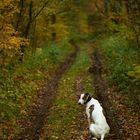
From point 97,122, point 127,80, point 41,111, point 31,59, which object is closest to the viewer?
point 97,122

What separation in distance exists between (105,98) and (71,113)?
2.76m

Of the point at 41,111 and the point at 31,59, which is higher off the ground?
the point at 31,59

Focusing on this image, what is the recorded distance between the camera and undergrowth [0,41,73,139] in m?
17.7

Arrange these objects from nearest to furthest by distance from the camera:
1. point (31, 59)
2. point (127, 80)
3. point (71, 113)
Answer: point (71, 113) < point (127, 80) < point (31, 59)

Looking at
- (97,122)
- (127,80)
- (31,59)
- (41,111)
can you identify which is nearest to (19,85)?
(41,111)

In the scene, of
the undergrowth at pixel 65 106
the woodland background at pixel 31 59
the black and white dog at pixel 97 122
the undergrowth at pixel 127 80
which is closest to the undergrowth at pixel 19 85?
the woodland background at pixel 31 59

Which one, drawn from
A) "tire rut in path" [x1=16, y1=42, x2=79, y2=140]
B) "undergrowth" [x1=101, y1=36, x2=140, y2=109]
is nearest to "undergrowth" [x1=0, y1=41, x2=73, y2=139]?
"tire rut in path" [x1=16, y1=42, x2=79, y2=140]

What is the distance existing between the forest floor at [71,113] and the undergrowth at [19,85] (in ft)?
2.01

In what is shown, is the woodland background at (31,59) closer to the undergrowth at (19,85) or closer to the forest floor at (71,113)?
the undergrowth at (19,85)

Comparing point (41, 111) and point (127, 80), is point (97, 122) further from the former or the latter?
point (127, 80)

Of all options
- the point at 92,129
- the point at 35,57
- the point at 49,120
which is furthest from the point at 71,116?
the point at 35,57

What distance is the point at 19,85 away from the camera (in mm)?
22984

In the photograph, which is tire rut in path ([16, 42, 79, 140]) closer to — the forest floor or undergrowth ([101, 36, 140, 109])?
the forest floor

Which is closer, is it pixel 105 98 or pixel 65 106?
pixel 65 106
